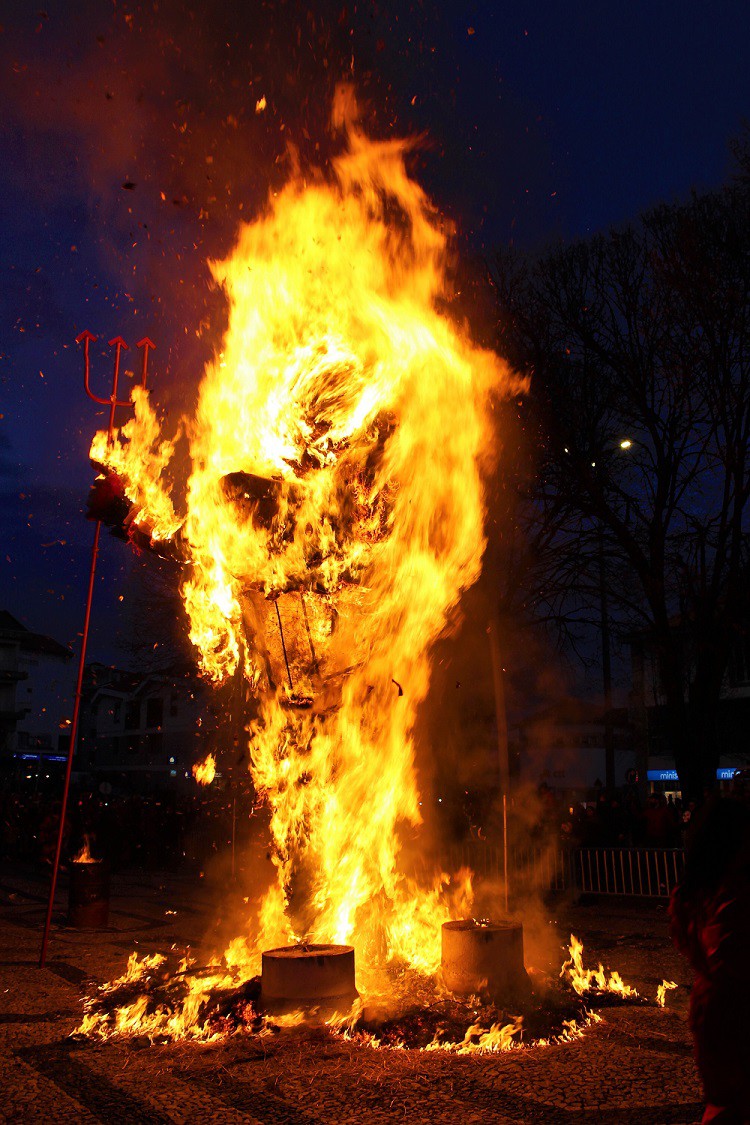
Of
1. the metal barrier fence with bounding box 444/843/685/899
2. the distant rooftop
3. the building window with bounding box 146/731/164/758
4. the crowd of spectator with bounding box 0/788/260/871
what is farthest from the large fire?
the distant rooftop

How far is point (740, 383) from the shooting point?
54.3 feet

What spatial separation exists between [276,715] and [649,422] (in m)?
12.0

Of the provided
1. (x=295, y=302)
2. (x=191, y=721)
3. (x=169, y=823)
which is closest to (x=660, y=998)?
(x=295, y=302)

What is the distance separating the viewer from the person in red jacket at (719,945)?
3.03 meters

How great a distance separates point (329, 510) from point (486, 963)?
4.09 m

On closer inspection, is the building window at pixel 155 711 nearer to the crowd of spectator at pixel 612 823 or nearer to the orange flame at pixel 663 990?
the crowd of spectator at pixel 612 823

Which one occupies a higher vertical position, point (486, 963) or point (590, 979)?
point (486, 963)

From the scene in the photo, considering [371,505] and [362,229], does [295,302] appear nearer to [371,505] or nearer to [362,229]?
[362,229]

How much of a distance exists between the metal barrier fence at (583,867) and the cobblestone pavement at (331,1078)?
17.9ft

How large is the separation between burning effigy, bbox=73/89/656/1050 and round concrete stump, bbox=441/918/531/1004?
0.41 meters

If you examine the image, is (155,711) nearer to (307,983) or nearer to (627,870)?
(627,870)

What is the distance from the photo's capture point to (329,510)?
312 inches

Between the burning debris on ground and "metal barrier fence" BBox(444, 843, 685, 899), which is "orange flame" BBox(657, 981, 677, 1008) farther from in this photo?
"metal barrier fence" BBox(444, 843, 685, 899)

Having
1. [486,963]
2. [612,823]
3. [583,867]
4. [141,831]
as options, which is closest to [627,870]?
[583,867]
